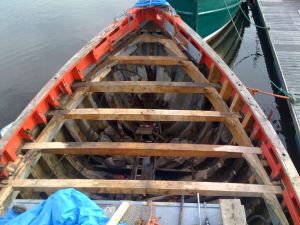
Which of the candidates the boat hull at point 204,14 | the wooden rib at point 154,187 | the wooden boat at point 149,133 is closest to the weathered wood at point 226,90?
the wooden boat at point 149,133

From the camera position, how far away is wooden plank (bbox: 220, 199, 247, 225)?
2.97m

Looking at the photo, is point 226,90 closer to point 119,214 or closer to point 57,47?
point 119,214

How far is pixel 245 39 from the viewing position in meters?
14.8


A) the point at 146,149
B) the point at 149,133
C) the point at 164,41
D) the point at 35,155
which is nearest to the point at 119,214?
the point at 146,149

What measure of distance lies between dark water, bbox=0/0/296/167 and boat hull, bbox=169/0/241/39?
153cm

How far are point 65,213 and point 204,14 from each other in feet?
32.7

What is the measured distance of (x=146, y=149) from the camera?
14.5 ft

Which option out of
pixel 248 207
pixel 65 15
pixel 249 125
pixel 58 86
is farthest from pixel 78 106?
pixel 65 15

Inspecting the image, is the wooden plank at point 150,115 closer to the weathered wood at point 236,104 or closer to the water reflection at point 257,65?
the weathered wood at point 236,104

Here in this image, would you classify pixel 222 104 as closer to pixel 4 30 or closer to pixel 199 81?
pixel 199 81

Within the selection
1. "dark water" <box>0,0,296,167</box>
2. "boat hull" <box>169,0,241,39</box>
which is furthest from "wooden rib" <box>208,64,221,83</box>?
"boat hull" <box>169,0,241,39</box>

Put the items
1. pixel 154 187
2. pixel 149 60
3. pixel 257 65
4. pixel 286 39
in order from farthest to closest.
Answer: pixel 257 65 < pixel 286 39 < pixel 149 60 < pixel 154 187

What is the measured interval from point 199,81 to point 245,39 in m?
9.92

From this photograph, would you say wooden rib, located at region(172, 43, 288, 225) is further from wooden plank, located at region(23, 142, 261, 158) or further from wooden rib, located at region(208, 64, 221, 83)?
wooden plank, located at region(23, 142, 261, 158)
